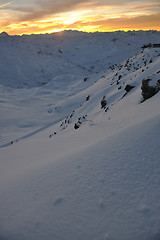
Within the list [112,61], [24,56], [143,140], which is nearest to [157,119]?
[143,140]

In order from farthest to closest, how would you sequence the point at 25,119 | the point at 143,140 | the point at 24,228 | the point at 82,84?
the point at 82,84 < the point at 25,119 < the point at 143,140 < the point at 24,228

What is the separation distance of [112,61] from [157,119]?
4906 cm

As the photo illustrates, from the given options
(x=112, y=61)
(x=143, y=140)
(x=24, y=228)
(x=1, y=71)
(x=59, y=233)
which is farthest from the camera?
(x=112, y=61)

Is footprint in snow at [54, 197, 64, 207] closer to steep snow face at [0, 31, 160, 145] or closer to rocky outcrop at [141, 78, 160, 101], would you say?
rocky outcrop at [141, 78, 160, 101]

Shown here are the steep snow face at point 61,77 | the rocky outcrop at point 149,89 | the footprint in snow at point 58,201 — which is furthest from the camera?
the steep snow face at point 61,77

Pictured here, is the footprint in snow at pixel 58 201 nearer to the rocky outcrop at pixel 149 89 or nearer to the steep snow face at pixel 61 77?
the rocky outcrop at pixel 149 89

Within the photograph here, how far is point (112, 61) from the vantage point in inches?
1959

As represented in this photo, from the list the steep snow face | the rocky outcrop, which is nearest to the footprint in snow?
the rocky outcrop

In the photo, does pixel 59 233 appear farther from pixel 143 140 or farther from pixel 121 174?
pixel 143 140

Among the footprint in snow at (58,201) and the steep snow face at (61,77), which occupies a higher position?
the steep snow face at (61,77)

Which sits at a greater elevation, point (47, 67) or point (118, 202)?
point (47, 67)

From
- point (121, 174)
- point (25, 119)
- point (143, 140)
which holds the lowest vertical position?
point (121, 174)

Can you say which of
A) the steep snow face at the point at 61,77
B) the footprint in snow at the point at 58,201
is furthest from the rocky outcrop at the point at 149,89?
the footprint in snow at the point at 58,201

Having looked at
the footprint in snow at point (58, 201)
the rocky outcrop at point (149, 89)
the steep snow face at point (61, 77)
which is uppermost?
the steep snow face at point (61, 77)
